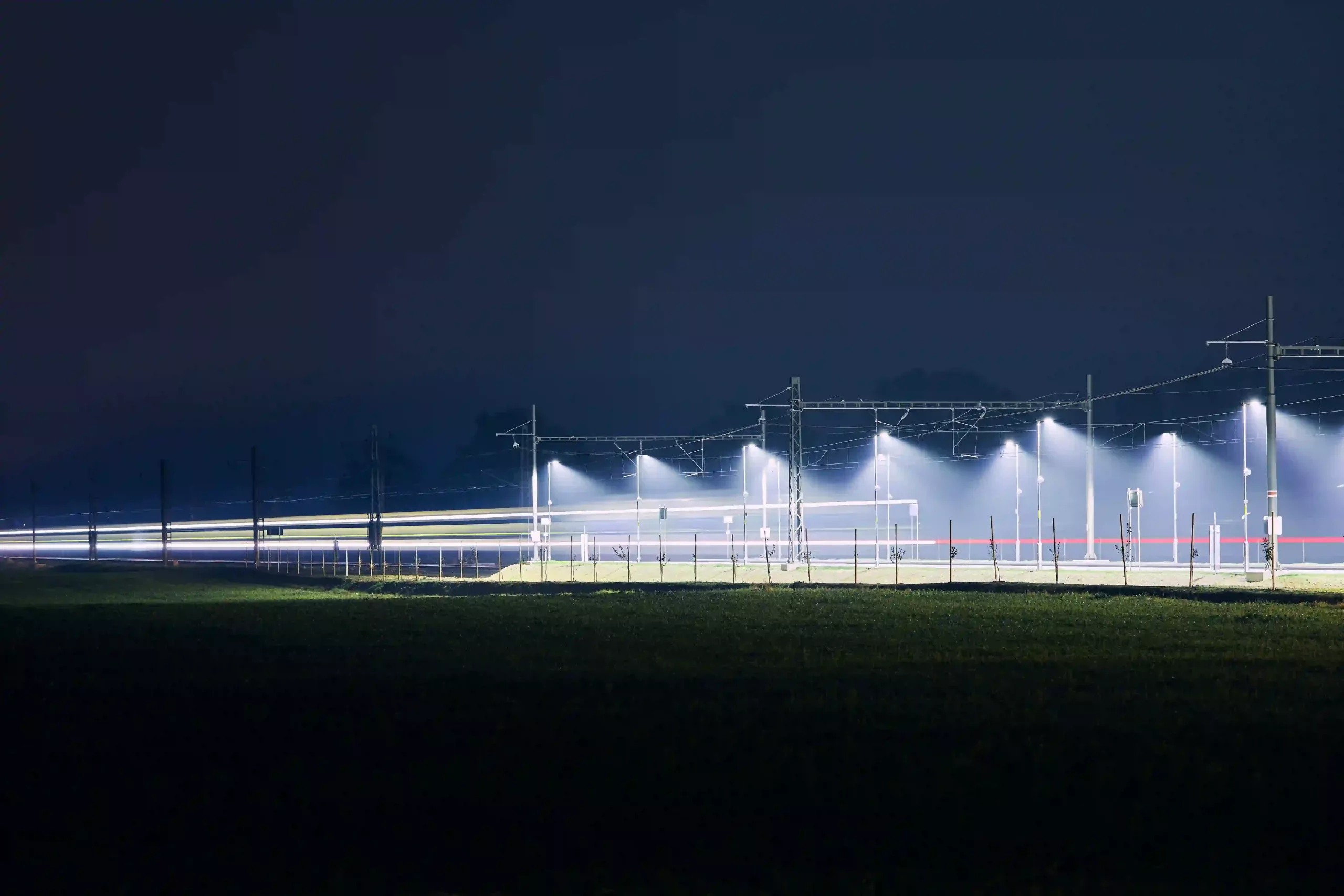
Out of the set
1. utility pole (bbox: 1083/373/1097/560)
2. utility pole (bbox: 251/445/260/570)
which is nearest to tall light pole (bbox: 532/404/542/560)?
utility pole (bbox: 251/445/260/570)

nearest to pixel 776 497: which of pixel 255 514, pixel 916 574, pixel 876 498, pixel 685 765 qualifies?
pixel 255 514

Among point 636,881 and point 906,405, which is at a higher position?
point 906,405

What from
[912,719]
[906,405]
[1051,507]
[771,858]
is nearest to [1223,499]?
[1051,507]

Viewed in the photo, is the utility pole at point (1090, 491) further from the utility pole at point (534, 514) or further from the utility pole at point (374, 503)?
the utility pole at point (374, 503)

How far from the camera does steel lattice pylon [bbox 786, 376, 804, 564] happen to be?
66.1 metres

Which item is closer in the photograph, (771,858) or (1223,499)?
(771,858)

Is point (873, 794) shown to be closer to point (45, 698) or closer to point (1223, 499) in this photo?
point (45, 698)

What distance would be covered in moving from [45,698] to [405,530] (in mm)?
122671

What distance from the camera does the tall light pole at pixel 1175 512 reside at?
223 feet

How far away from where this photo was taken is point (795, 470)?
71.2 metres

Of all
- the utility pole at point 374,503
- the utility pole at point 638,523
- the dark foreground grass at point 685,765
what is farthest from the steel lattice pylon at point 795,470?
the dark foreground grass at point 685,765

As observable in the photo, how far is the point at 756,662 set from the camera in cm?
2619

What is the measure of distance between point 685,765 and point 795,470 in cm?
5617

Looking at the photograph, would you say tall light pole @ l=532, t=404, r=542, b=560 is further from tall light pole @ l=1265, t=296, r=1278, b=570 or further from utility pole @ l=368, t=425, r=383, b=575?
tall light pole @ l=1265, t=296, r=1278, b=570
